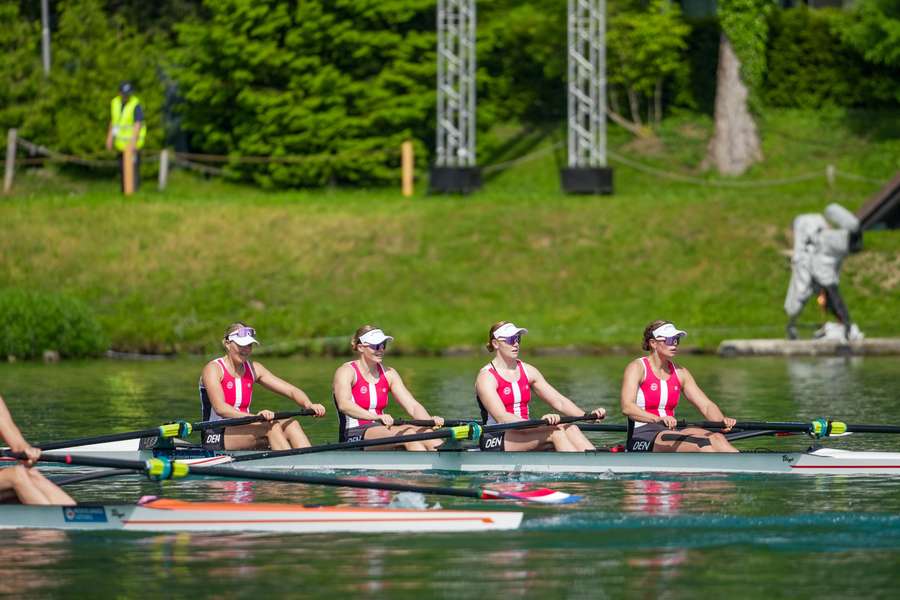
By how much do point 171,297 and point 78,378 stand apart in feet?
21.2

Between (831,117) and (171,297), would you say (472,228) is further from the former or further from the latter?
(831,117)

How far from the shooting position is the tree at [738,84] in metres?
→ 41.2

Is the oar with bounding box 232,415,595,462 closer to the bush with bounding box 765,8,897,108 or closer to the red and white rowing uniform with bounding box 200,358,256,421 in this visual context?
the red and white rowing uniform with bounding box 200,358,256,421

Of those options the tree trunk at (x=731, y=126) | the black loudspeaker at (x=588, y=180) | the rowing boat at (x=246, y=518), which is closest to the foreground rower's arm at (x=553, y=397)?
the rowing boat at (x=246, y=518)

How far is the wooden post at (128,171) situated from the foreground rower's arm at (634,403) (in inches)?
955

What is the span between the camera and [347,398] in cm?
1736

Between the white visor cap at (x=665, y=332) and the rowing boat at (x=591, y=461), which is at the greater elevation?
the white visor cap at (x=665, y=332)

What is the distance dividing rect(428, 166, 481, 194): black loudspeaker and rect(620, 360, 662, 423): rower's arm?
23.2 metres

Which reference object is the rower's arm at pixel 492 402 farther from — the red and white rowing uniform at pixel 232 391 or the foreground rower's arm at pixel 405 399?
the red and white rowing uniform at pixel 232 391

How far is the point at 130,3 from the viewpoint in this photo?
50.0m

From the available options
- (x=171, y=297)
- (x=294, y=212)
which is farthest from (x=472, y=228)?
(x=171, y=297)

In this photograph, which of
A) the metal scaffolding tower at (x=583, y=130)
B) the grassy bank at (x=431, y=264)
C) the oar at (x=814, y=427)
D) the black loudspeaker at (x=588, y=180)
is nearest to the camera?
the oar at (x=814, y=427)

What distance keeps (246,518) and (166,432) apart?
3.68 m

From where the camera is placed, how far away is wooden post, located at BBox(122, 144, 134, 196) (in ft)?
128
